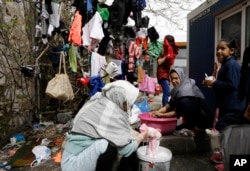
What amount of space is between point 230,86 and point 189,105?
0.54 meters

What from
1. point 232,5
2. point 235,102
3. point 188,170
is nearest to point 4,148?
point 188,170

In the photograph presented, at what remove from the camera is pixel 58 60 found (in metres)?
4.24

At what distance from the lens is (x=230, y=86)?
2.31m

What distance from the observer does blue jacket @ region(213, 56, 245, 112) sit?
2316 mm

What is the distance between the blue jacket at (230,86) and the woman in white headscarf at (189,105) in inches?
12.0

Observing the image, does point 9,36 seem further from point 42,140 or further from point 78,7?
point 42,140

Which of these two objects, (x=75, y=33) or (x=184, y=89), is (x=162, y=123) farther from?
(x=75, y=33)

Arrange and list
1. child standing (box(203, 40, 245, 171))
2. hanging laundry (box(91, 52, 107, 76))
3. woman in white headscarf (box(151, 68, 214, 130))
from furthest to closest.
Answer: hanging laundry (box(91, 52, 107, 76)) < woman in white headscarf (box(151, 68, 214, 130)) < child standing (box(203, 40, 245, 171))

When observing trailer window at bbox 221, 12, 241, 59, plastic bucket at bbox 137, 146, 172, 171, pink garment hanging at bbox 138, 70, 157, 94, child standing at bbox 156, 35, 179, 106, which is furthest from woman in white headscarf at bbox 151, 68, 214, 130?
pink garment hanging at bbox 138, 70, 157, 94

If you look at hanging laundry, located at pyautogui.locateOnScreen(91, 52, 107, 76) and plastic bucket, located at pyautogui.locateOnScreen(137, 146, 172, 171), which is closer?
plastic bucket, located at pyautogui.locateOnScreen(137, 146, 172, 171)

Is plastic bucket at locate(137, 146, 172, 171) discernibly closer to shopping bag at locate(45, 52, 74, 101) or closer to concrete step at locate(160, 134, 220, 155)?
concrete step at locate(160, 134, 220, 155)

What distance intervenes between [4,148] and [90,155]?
236cm

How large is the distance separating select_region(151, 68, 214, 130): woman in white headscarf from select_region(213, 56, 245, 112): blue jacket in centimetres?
31

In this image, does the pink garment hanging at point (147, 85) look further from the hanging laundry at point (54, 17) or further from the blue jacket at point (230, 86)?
the blue jacket at point (230, 86)
